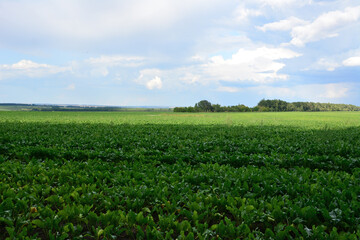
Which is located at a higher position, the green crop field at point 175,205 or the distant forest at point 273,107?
the distant forest at point 273,107

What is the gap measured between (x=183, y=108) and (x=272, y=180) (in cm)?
11123

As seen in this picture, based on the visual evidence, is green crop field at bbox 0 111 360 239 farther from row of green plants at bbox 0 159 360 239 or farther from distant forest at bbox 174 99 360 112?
distant forest at bbox 174 99 360 112

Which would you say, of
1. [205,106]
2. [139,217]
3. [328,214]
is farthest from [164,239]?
[205,106]

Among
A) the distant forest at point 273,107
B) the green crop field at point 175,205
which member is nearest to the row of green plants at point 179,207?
the green crop field at point 175,205

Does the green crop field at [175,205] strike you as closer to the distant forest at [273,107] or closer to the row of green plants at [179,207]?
the row of green plants at [179,207]

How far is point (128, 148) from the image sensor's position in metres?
11.5

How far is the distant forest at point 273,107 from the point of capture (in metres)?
123

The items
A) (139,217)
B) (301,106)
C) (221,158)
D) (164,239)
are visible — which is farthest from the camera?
(301,106)

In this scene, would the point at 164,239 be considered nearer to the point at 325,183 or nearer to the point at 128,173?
the point at 128,173

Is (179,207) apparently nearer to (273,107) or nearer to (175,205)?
(175,205)

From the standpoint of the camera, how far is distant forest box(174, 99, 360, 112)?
404ft

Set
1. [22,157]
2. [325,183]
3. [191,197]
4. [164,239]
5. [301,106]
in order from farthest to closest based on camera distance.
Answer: [301,106], [22,157], [325,183], [191,197], [164,239]

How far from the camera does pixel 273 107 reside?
137875mm

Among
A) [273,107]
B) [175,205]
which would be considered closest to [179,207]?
[175,205]
